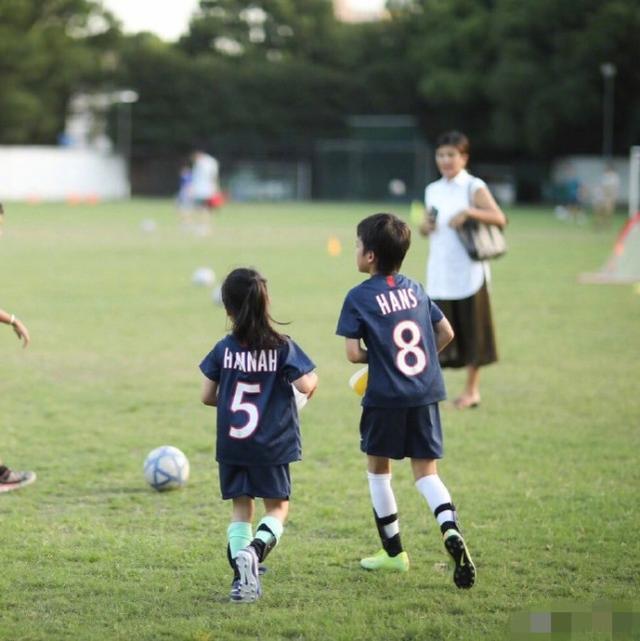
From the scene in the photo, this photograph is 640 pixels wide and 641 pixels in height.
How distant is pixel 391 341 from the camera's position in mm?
5105

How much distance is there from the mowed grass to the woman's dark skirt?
0.42 m

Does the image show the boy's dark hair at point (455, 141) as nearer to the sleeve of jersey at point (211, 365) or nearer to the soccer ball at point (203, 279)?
the sleeve of jersey at point (211, 365)

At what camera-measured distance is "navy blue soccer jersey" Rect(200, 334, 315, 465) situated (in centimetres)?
489

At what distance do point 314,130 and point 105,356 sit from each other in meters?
54.2

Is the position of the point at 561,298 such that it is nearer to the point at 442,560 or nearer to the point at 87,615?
the point at 442,560

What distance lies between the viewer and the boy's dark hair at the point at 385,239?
202 inches

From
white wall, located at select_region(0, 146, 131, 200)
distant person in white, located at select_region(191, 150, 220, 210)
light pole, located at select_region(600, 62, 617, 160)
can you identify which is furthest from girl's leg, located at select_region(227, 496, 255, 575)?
white wall, located at select_region(0, 146, 131, 200)

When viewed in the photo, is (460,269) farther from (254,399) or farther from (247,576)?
(247,576)

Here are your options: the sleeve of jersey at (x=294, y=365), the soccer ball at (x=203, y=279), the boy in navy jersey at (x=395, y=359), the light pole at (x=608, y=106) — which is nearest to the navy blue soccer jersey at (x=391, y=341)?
the boy in navy jersey at (x=395, y=359)

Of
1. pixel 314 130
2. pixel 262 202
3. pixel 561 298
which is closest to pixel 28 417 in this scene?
pixel 561 298

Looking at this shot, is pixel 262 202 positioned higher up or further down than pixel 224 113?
further down

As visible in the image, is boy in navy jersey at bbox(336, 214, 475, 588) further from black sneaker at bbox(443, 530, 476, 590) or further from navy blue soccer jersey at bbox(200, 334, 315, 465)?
navy blue soccer jersey at bbox(200, 334, 315, 465)

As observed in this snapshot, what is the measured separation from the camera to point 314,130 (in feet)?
212

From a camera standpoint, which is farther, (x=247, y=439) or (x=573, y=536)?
(x=573, y=536)
